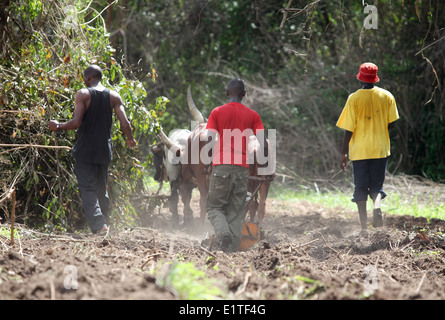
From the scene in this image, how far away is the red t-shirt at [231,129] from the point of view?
5.86 m

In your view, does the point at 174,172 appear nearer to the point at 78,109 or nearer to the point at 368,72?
the point at 78,109

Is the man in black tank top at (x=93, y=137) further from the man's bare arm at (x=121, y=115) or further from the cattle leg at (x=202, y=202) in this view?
the cattle leg at (x=202, y=202)

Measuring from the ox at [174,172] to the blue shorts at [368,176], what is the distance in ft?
8.21

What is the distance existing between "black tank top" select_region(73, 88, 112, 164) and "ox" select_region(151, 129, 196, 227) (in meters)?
1.95

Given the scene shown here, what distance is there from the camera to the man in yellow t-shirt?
6.85 metres

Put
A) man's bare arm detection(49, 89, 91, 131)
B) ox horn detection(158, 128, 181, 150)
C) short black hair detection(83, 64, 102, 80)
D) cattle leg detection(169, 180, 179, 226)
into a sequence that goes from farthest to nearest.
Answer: cattle leg detection(169, 180, 179, 226), ox horn detection(158, 128, 181, 150), short black hair detection(83, 64, 102, 80), man's bare arm detection(49, 89, 91, 131)

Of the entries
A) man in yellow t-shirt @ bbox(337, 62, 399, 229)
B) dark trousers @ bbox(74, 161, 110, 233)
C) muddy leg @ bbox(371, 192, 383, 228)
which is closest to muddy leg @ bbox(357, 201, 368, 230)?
man in yellow t-shirt @ bbox(337, 62, 399, 229)

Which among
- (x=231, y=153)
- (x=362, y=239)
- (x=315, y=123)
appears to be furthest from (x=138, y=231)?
(x=315, y=123)

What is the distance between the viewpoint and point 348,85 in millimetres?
12625

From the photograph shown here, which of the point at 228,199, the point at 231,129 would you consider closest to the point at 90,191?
the point at 228,199

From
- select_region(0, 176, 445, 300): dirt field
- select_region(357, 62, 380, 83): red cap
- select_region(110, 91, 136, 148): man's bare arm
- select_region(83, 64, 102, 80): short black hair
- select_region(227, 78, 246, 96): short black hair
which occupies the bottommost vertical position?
select_region(0, 176, 445, 300): dirt field

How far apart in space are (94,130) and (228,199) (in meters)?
1.63

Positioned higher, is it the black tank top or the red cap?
the red cap

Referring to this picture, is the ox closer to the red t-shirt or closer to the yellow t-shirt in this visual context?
the red t-shirt
